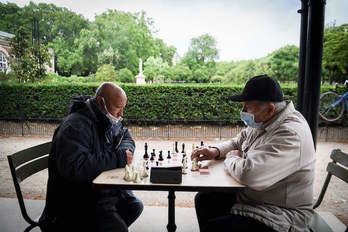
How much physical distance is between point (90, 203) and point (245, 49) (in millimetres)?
8693

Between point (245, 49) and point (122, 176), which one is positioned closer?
point (122, 176)

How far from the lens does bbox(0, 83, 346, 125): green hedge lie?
8141 mm

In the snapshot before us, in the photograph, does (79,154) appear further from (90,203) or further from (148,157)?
(148,157)

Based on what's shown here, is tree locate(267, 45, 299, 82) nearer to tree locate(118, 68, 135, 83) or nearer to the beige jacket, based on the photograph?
tree locate(118, 68, 135, 83)

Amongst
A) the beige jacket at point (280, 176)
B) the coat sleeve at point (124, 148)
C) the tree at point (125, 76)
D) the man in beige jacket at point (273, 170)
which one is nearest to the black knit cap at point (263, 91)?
the man in beige jacket at point (273, 170)

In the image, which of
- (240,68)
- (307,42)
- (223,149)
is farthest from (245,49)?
(223,149)

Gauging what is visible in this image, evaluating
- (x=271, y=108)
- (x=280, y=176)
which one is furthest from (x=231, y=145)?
(x=280, y=176)

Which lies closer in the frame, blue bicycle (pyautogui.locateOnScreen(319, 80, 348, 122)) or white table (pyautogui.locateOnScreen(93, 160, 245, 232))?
white table (pyautogui.locateOnScreen(93, 160, 245, 232))

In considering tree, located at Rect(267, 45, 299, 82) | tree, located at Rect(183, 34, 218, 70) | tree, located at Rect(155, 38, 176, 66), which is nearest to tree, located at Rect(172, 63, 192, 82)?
tree, located at Rect(183, 34, 218, 70)

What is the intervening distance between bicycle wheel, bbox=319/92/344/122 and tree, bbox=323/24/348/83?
90cm

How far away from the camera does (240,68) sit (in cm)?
1103

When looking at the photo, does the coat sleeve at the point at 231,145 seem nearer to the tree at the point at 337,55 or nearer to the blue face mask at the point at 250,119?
the blue face mask at the point at 250,119

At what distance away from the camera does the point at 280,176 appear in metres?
1.67

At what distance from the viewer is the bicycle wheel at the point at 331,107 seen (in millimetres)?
7711
